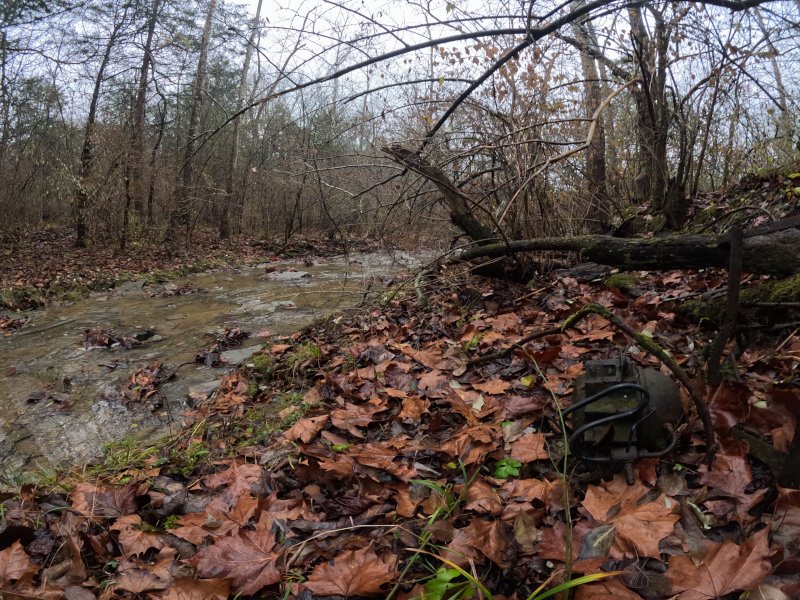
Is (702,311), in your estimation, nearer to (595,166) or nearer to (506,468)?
(506,468)

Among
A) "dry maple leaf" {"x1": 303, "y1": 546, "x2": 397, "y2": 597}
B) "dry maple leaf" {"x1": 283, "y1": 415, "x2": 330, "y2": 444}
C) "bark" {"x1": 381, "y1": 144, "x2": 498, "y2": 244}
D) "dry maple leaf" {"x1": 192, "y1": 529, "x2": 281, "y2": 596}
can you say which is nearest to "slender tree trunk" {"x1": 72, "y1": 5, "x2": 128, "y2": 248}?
"bark" {"x1": 381, "y1": 144, "x2": 498, "y2": 244}

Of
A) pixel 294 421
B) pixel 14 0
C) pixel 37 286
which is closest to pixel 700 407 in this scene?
pixel 294 421

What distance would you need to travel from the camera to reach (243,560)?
5.33 ft

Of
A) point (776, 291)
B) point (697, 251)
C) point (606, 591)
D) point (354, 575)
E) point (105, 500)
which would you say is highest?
point (697, 251)

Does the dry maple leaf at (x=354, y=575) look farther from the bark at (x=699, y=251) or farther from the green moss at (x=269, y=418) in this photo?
the bark at (x=699, y=251)

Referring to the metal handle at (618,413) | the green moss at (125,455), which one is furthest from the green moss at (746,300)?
the green moss at (125,455)

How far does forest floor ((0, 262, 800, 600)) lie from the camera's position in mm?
1386

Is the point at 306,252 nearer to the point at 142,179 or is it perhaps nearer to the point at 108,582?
the point at 142,179

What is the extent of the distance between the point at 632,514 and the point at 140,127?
44.1ft

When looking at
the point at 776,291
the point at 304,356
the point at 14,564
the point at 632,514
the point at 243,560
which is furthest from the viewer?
the point at 304,356

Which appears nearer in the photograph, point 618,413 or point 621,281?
point 618,413

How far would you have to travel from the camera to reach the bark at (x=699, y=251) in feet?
6.31

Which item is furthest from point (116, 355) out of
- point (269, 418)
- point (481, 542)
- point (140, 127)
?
point (140, 127)

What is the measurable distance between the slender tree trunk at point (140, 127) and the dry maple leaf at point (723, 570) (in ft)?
40.5
